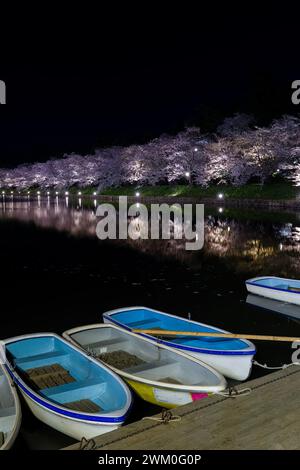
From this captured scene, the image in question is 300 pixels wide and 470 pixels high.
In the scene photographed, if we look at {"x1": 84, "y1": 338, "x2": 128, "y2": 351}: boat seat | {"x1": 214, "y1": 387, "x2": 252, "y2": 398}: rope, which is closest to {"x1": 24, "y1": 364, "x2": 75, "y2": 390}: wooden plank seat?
{"x1": 84, "y1": 338, "x2": 128, "y2": 351}: boat seat

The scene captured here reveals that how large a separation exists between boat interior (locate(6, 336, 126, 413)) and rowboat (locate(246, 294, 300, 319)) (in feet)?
22.4

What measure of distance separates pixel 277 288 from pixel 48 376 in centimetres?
805

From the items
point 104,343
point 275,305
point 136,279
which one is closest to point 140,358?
point 104,343

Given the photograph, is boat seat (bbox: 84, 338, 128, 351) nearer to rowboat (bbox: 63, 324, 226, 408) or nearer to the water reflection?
rowboat (bbox: 63, 324, 226, 408)

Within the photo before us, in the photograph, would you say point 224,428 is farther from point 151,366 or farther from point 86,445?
point 151,366

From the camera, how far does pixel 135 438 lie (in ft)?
15.1

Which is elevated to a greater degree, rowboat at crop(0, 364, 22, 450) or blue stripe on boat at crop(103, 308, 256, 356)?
blue stripe on boat at crop(103, 308, 256, 356)

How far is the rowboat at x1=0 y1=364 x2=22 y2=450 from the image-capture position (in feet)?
16.5

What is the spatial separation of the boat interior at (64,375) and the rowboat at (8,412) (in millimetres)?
231

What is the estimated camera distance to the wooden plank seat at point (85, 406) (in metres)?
5.95

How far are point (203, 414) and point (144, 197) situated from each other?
206 ft

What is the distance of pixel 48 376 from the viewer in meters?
7.14

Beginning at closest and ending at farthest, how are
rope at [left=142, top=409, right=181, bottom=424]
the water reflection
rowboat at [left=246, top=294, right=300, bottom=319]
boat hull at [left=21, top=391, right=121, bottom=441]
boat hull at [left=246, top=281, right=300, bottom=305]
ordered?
1. rope at [left=142, top=409, right=181, bottom=424]
2. boat hull at [left=21, top=391, right=121, bottom=441]
3. rowboat at [left=246, top=294, right=300, bottom=319]
4. boat hull at [left=246, top=281, right=300, bottom=305]
5. the water reflection
